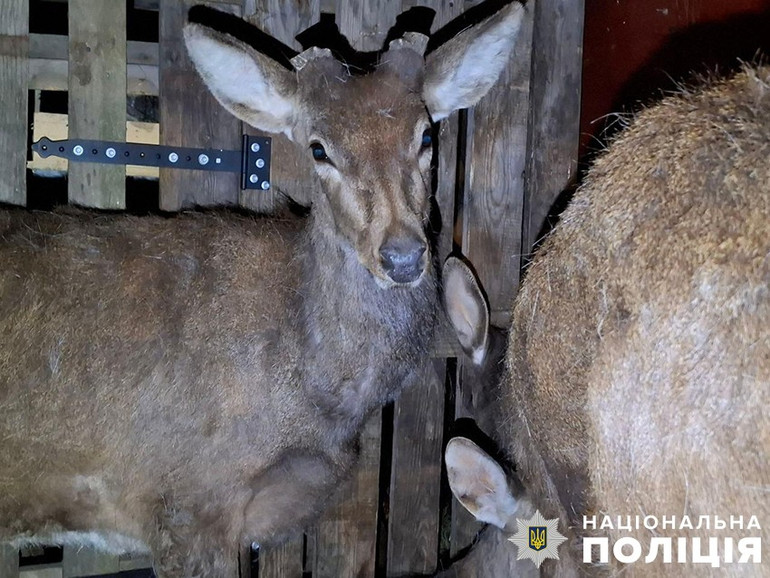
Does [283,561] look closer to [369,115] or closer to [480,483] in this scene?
[480,483]

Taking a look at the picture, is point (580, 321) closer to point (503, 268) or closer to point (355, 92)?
point (355, 92)

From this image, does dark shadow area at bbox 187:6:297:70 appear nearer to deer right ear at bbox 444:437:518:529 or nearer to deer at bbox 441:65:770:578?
deer at bbox 441:65:770:578

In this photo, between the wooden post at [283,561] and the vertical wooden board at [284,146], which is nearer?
the vertical wooden board at [284,146]

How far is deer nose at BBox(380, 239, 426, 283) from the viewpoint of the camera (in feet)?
9.44

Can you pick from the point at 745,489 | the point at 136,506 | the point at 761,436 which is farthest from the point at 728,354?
the point at 136,506

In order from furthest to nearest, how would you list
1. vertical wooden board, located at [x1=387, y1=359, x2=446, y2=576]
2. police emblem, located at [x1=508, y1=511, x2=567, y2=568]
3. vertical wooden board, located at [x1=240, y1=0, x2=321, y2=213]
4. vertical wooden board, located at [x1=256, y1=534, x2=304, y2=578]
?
vertical wooden board, located at [x1=387, y1=359, x2=446, y2=576] → vertical wooden board, located at [x1=256, y1=534, x2=304, y2=578] → vertical wooden board, located at [x1=240, y1=0, x2=321, y2=213] → police emblem, located at [x1=508, y1=511, x2=567, y2=568]

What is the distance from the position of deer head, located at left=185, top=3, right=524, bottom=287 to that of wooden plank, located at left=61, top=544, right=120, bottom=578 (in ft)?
8.20

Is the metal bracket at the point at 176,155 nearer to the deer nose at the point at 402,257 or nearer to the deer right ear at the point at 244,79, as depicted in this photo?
the deer right ear at the point at 244,79

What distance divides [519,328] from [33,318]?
2295 mm

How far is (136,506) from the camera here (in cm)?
321

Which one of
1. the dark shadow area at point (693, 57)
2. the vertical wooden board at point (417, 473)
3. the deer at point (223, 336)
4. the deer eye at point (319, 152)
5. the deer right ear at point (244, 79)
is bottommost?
the vertical wooden board at point (417, 473)

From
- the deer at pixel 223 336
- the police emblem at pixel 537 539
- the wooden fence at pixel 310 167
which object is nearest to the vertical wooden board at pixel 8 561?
the wooden fence at pixel 310 167

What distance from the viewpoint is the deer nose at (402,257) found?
9.44 feet

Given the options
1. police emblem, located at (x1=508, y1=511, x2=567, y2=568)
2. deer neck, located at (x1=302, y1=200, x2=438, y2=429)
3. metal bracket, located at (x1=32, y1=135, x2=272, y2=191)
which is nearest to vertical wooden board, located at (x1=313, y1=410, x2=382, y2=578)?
deer neck, located at (x1=302, y1=200, x2=438, y2=429)
